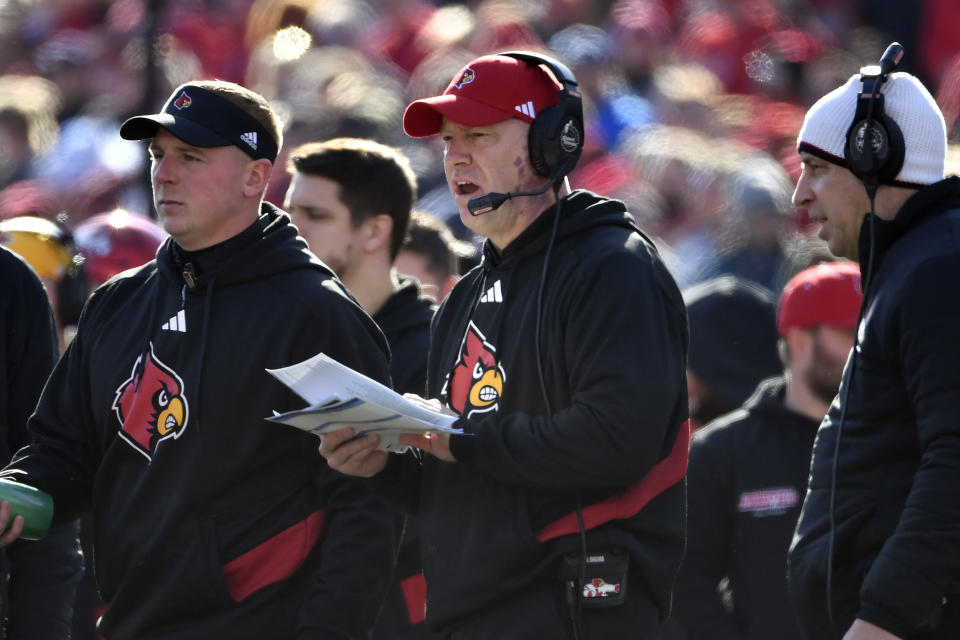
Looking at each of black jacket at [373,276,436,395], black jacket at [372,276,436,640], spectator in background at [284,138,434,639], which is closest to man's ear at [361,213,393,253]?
spectator in background at [284,138,434,639]

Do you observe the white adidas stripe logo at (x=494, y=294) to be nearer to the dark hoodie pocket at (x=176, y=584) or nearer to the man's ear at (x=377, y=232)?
the dark hoodie pocket at (x=176, y=584)

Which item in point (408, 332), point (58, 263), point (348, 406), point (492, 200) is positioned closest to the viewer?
point (348, 406)

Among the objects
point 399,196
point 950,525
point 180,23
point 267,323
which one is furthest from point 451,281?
point 180,23

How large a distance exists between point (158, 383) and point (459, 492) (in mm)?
853

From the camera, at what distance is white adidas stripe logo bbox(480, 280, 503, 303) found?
373 centimetres

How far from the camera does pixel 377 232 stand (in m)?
5.41

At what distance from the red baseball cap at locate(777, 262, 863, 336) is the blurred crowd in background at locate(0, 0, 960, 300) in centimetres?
215

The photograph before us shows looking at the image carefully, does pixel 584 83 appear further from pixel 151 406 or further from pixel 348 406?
pixel 348 406

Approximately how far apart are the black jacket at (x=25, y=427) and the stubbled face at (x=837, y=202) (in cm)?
208

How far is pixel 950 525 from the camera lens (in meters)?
3.04

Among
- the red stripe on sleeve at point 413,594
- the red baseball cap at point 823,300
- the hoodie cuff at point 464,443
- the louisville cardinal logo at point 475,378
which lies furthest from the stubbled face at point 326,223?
the hoodie cuff at point 464,443

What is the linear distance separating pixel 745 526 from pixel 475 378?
1734mm

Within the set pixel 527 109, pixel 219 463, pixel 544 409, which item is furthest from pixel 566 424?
pixel 219 463

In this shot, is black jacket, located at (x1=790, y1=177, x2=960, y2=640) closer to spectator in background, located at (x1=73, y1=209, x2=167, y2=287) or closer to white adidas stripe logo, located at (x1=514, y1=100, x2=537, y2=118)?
white adidas stripe logo, located at (x1=514, y1=100, x2=537, y2=118)
